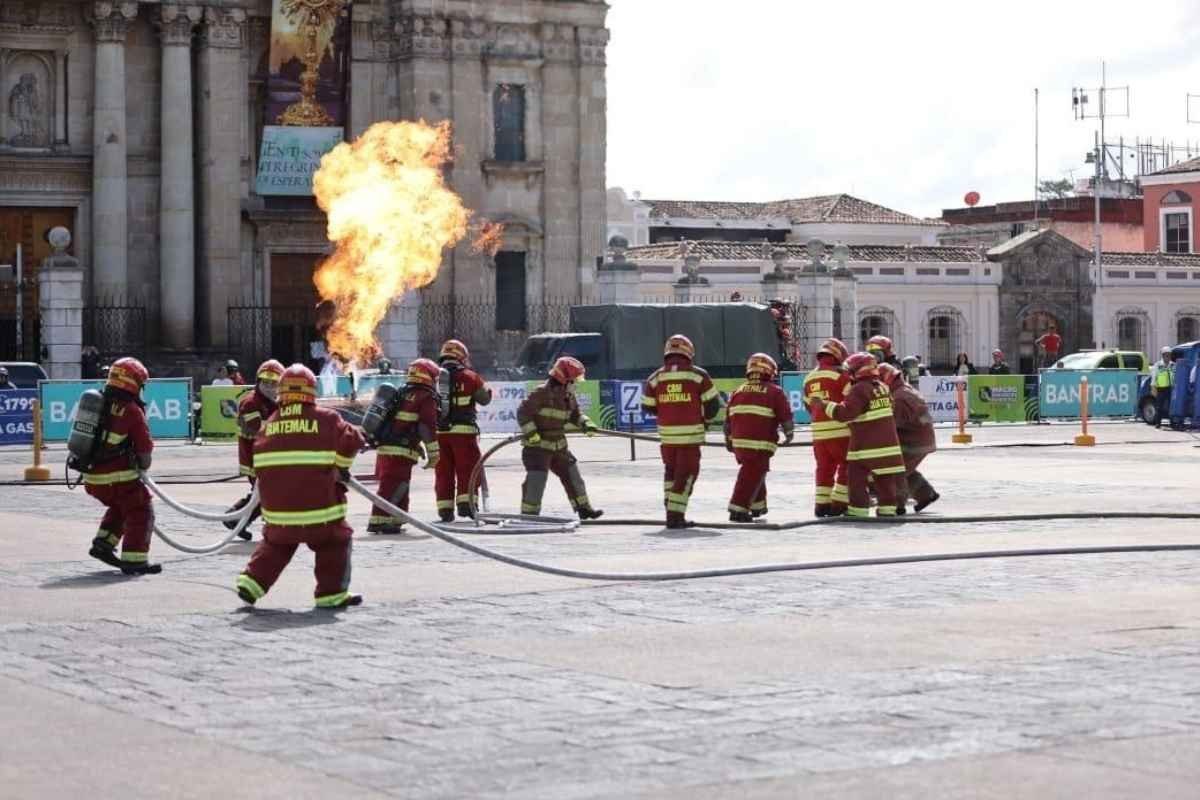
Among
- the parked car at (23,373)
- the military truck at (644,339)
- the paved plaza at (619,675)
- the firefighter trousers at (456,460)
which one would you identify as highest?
the military truck at (644,339)

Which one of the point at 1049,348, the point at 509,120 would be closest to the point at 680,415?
the point at 509,120

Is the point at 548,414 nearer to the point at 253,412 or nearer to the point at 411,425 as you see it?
the point at 411,425

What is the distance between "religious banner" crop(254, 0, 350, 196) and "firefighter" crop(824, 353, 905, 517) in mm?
33032

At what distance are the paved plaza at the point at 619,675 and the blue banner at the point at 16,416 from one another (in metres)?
19.4

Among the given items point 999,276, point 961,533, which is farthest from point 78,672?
point 999,276

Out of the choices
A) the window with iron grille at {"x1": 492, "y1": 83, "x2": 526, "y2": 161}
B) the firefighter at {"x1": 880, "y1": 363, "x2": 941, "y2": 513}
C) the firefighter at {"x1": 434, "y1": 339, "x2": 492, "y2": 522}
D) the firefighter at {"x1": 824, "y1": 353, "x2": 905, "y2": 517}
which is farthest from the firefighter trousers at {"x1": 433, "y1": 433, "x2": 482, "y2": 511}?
the window with iron grille at {"x1": 492, "y1": 83, "x2": 526, "y2": 161}

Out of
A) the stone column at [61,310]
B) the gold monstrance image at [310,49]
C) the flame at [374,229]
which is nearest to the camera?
the flame at [374,229]

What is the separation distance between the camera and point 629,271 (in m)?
52.0

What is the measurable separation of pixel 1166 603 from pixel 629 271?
128 ft

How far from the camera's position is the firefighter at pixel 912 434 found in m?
21.1

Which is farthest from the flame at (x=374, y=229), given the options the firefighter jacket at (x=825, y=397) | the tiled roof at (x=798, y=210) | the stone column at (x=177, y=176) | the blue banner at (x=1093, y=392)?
the tiled roof at (x=798, y=210)

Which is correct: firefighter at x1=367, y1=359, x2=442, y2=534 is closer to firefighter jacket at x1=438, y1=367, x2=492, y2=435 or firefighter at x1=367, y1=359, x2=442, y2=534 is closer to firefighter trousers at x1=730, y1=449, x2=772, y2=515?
firefighter jacket at x1=438, y1=367, x2=492, y2=435

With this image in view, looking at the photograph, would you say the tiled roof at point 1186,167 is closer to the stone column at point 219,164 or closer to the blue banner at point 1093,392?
the blue banner at point 1093,392

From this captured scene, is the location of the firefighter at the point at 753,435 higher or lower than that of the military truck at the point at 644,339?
lower
